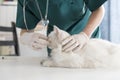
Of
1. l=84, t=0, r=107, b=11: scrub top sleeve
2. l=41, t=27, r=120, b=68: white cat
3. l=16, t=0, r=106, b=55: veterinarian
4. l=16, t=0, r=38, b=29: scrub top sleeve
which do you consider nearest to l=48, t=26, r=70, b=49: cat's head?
l=41, t=27, r=120, b=68: white cat

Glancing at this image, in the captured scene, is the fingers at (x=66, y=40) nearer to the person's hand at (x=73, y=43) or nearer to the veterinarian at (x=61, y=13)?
the person's hand at (x=73, y=43)

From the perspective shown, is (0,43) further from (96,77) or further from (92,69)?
(96,77)

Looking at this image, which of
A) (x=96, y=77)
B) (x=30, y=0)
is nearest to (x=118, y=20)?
(x=30, y=0)

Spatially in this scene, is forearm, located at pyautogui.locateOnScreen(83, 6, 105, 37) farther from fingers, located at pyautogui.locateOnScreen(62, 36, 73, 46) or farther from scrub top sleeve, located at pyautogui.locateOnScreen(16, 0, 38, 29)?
scrub top sleeve, located at pyautogui.locateOnScreen(16, 0, 38, 29)

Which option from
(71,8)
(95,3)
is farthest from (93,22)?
(71,8)

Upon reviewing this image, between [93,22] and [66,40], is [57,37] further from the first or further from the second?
[93,22]

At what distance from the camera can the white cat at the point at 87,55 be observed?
32.6 inches

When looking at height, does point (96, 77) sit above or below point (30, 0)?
below

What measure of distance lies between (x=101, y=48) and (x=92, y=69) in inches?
3.4

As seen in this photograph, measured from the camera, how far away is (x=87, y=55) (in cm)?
83

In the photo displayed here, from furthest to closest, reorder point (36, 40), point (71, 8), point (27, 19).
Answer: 1. point (27, 19)
2. point (71, 8)
3. point (36, 40)

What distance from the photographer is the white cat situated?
829 mm

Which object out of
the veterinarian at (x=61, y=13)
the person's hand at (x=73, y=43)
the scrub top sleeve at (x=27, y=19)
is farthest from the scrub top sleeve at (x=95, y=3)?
the scrub top sleeve at (x=27, y=19)

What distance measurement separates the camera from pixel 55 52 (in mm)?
863
